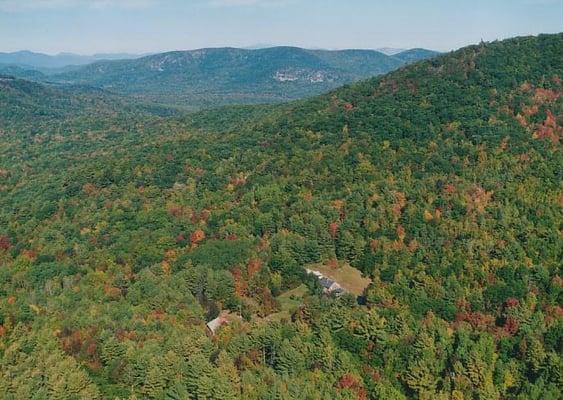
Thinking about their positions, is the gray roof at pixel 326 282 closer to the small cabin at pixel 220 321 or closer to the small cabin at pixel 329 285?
the small cabin at pixel 329 285

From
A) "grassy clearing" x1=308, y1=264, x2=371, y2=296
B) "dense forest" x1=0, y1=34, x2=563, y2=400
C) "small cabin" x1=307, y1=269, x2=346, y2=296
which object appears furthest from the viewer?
"grassy clearing" x1=308, y1=264, x2=371, y2=296

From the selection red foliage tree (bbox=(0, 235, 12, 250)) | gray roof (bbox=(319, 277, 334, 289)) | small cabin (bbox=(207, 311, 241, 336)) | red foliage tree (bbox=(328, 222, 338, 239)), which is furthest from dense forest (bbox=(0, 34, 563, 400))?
gray roof (bbox=(319, 277, 334, 289))

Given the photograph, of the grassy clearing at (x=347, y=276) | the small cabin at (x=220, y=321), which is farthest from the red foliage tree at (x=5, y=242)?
the grassy clearing at (x=347, y=276)

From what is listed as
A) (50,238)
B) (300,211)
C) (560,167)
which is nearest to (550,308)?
(560,167)

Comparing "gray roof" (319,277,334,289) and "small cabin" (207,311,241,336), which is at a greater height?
"gray roof" (319,277,334,289)

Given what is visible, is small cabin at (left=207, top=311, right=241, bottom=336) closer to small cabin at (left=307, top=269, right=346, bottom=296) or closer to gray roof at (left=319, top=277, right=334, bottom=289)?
small cabin at (left=307, top=269, right=346, bottom=296)

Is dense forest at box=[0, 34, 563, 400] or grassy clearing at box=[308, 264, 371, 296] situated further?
grassy clearing at box=[308, 264, 371, 296]

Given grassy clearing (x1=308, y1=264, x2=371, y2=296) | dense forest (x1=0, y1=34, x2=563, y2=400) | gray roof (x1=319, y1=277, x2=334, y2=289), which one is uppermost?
dense forest (x1=0, y1=34, x2=563, y2=400)

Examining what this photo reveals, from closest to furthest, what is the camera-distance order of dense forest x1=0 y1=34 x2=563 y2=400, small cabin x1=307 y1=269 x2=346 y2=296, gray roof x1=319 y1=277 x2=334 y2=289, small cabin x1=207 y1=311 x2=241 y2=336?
1. dense forest x1=0 y1=34 x2=563 y2=400
2. small cabin x1=207 y1=311 x2=241 y2=336
3. small cabin x1=307 y1=269 x2=346 y2=296
4. gray roof x1=319 y1=277 x2=334 y2=289
